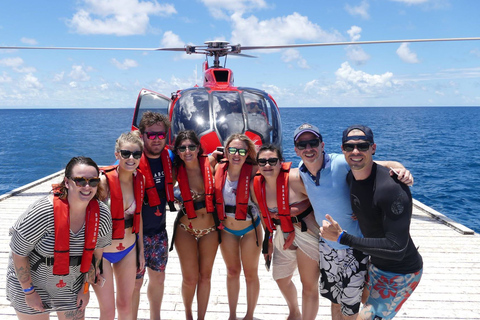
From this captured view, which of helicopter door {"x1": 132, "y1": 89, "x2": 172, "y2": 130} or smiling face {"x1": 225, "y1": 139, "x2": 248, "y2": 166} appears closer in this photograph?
smiling face {"x1": 225, "y1": 139, "x2": 248, "y2": 166}

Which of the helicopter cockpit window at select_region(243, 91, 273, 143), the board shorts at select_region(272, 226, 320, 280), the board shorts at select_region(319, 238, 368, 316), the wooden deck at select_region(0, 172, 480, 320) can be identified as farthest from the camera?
the helicopter cockpit window at select_region(243, 91, 273, 143)

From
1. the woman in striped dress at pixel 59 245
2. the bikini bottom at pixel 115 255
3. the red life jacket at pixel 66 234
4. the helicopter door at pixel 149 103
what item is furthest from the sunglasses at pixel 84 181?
the helicopter door at pixel 149 103

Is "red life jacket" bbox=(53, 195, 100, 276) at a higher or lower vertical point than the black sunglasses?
lower

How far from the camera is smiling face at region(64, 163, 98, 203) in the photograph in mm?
2451

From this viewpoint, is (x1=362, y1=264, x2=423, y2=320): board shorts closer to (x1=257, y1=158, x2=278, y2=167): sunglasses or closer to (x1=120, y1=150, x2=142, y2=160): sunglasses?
(x1=257, y1=158, x2=278, y2=167): sunglasses

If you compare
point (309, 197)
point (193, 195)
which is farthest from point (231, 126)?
point (309, 197)

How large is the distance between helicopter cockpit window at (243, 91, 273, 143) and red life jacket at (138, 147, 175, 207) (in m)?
3.48

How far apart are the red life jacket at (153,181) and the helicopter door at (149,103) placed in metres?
4.07

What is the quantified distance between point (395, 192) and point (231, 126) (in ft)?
14.7

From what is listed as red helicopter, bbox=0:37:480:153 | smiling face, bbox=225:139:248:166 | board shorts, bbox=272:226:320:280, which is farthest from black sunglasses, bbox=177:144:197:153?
red helicopter, bbox=0:37:480:153

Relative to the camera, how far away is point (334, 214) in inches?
115

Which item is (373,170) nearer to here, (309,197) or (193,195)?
(309,197)

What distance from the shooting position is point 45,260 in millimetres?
2496

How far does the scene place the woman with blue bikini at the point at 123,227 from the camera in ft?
9.67
